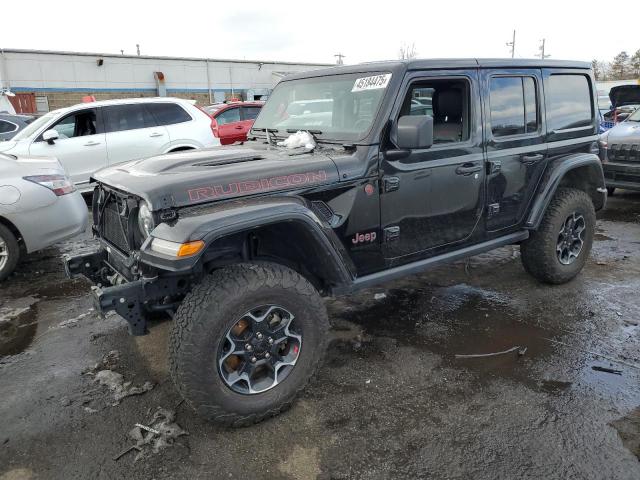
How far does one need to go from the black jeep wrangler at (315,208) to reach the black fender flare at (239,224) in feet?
0.04

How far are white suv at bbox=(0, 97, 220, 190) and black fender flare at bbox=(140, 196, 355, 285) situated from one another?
20.0ft

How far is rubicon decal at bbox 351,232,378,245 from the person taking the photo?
10.2 ft

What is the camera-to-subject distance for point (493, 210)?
3898mm

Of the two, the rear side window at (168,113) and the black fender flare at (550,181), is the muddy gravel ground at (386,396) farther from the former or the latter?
the rear side window at (168,113)

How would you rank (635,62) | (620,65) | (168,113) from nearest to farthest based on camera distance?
(168,113) → (635,62) → (620,65)

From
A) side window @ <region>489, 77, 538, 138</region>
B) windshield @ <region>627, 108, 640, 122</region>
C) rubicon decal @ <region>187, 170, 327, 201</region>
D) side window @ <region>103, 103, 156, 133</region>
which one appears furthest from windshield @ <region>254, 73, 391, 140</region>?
windshield @ <region>627, 108, 640, 122</region>

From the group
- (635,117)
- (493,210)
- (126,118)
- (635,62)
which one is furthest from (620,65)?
(493,210)

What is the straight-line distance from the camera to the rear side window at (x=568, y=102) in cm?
424

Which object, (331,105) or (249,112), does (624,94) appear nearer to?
(249,112)

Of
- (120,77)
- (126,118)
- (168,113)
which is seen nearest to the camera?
(126,118)

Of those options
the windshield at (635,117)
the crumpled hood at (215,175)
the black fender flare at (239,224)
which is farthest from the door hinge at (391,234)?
the windshield at (635,117)

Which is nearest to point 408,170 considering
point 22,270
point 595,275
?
point 595,275

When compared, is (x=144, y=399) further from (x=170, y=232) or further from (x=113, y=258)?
(x=170, y=232)

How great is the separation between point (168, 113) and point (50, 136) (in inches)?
76.5
